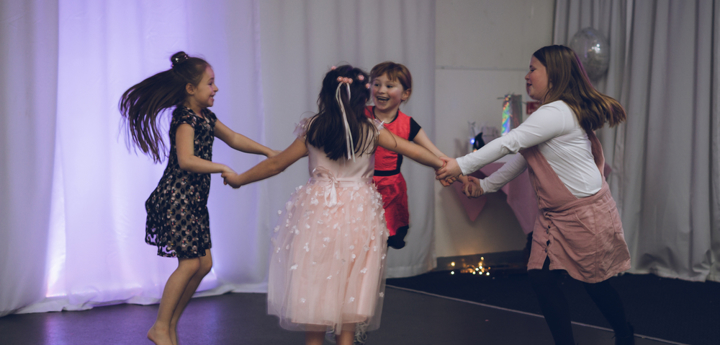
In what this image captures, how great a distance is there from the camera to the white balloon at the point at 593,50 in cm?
400

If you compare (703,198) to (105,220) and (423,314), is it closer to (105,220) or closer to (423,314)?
(423,314)

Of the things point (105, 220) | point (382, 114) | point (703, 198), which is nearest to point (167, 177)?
point (382, 114)

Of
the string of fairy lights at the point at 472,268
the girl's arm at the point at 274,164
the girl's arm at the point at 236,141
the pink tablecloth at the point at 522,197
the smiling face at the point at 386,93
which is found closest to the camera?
Result: the girl's arm at the point at 274,164

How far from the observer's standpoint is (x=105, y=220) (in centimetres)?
318

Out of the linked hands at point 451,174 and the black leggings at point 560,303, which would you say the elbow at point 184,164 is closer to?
the linked hands at point 451,174

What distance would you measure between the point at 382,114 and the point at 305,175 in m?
1.19

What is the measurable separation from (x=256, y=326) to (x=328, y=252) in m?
1.12

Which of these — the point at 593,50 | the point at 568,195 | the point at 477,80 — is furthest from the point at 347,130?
the point at 593,50

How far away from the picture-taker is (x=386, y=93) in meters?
2.56

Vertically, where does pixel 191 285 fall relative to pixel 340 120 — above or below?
below

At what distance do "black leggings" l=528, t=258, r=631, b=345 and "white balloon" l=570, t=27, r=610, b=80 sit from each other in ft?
8.12

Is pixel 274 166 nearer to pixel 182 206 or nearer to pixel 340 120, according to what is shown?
pixel 340 120

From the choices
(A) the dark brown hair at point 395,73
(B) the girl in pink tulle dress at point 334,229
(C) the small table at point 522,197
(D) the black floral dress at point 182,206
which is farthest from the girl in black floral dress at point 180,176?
(C) the small table at point 522,197

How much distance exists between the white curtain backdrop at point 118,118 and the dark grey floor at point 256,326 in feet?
0.80
